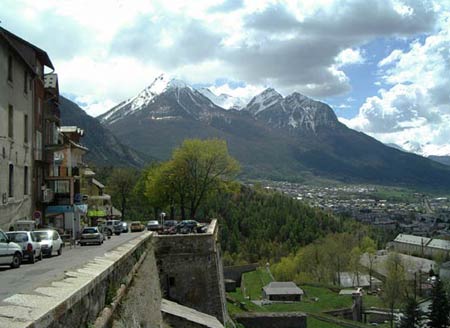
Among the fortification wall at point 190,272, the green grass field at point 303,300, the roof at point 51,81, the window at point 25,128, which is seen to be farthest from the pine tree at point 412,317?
the window at point 25,128

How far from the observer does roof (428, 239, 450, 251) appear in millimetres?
153087

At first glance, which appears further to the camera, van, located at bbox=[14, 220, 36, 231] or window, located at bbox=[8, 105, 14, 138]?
van, located at bbox=[14, 220, 36, 231]

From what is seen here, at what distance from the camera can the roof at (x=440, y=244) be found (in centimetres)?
15309

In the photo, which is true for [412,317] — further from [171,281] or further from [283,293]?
[171,281]

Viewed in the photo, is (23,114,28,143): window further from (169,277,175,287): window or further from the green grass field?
the green grass field

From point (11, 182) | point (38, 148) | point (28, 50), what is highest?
point (28, 50)

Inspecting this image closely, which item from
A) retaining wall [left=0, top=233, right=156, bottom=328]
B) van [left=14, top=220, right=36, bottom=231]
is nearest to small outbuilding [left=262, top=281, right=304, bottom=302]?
van [left=14, top=220, right=36, bottom=231]

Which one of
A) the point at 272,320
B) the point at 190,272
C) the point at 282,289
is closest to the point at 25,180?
the point at 190,272

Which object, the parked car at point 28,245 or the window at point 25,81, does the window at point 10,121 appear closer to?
the window at point 25,81

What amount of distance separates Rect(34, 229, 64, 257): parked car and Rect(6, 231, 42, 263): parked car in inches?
76.4

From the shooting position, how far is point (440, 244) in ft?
531

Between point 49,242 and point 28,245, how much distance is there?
164 inches

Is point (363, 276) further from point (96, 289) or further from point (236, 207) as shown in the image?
point (96, 289)

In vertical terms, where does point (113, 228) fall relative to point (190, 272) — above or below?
above
